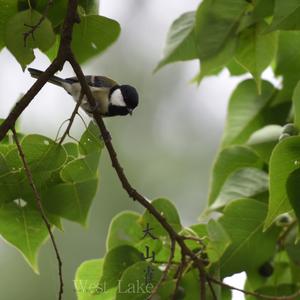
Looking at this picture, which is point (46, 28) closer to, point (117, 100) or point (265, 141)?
point (265, 141)

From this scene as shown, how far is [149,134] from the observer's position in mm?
6023

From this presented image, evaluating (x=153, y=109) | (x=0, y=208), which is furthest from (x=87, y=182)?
(x=153, y=109)

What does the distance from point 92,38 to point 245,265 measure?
53 cm

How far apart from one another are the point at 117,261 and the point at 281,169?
1.15 ft

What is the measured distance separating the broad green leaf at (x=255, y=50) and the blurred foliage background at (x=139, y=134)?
2.84 meters

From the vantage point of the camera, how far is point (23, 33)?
3.81 ft

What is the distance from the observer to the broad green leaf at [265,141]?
4.98 ft

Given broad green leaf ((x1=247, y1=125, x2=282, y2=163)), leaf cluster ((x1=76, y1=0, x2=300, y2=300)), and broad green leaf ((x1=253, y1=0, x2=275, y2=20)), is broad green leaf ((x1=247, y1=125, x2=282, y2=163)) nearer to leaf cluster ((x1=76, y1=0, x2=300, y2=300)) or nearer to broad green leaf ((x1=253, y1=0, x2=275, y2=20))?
leaf cluster ((x1=76, y1=0, x2=300, y2=300))

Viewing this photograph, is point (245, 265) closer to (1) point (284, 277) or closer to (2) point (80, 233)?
(1) point (284, 277)

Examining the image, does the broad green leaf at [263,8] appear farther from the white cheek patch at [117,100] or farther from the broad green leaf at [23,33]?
the white cheek patch at [117,100]

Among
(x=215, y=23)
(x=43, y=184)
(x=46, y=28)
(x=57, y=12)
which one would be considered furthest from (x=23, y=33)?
(x=215, y=23)

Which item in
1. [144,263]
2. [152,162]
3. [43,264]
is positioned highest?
[144,263]

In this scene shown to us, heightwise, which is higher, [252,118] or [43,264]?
[252,118]

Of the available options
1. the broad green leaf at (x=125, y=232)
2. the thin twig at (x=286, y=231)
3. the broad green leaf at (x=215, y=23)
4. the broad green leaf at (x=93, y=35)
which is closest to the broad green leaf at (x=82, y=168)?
the broad green leaf at (x=125, y=232)
